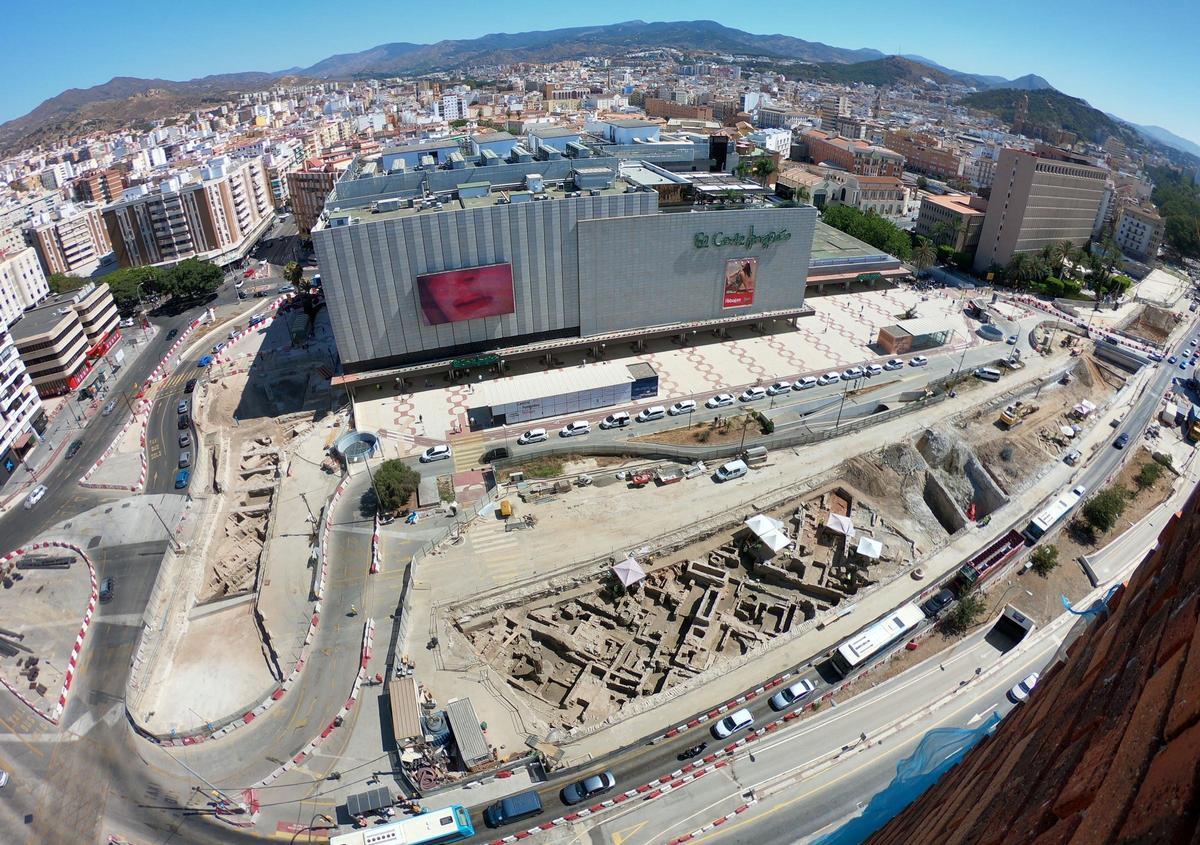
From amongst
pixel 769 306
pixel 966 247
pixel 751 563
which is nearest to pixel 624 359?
pixel 769 306

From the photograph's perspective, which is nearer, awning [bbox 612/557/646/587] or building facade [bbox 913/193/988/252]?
awning [bbox 612/557/646/587]

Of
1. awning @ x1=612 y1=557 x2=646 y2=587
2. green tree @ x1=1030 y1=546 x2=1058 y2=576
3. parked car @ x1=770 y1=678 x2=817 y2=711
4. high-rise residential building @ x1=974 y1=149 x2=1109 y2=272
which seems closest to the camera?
parked car @ x1=770 y1=678 x2=817 y2=711

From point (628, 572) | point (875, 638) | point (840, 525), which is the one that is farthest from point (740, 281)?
point (875, 638)

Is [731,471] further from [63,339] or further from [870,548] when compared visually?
[63,339]

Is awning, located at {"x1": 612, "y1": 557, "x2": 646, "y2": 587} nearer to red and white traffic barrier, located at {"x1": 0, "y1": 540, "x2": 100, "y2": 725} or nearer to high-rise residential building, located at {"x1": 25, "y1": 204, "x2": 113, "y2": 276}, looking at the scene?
red and white traffic barrier, located at {"x1": 0, "y1": 540, "x2": 100, "y2": 725}

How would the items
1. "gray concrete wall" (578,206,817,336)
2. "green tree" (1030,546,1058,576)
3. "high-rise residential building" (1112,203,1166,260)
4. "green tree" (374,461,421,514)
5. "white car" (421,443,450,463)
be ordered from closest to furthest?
"green tree" (1030,546,1058,576) → "green tree" (374,461,421,514) → "white car" (421,443,450,463) → "gray concrete wall" (578,206,817,336) → "high-rise residential building" (1112,203,1166,260)

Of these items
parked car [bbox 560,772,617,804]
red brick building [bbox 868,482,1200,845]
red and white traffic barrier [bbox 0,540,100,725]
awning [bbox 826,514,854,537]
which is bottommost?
red and white traffic barrier [bbox 0,540,100,725]

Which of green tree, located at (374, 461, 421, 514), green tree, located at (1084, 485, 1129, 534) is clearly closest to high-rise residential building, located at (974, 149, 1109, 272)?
green tree, located at (1084, 485, 1129, 534)
